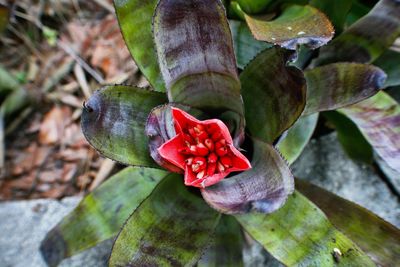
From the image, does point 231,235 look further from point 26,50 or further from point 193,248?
point 26,50

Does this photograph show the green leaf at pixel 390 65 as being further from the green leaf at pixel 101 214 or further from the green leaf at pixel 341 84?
the green leaf at pixel 101 214

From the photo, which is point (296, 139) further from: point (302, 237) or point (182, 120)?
point (182, 120)

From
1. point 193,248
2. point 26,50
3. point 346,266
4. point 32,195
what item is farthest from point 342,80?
point 26,50

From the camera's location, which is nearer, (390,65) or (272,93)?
(272,93)

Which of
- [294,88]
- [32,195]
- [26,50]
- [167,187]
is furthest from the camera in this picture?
[26,50]

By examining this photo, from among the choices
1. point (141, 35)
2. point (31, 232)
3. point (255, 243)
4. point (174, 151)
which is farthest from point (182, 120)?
point (31, 232)

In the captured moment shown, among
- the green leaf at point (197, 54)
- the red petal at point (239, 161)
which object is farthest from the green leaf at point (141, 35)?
the red petal at point (239, 161)
